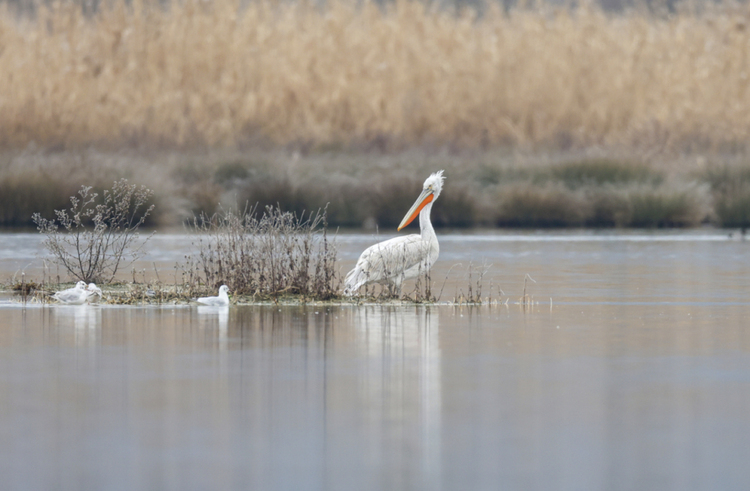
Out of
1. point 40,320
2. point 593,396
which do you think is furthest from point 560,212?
point 593,396

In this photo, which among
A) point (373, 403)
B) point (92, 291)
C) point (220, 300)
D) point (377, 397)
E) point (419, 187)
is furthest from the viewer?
point (419, 187)

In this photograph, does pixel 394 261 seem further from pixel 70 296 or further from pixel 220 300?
pixel 70 296

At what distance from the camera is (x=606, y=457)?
6.57 meters

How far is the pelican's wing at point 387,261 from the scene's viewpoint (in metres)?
13.6

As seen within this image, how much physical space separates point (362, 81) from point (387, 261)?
17.1 meters

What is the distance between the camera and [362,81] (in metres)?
30.3

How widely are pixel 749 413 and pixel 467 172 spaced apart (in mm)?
20470

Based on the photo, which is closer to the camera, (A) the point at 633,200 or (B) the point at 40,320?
(B) the point at 40,320

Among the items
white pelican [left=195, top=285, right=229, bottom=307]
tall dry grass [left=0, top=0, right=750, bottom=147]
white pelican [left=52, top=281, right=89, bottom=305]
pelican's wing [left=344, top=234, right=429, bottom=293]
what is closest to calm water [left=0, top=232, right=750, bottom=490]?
white pelican [left=195, top=285, right=229, bottom=307]

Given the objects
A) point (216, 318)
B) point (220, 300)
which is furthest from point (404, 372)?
point (220, 300)

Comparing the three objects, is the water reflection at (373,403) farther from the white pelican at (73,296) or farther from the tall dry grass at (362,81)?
the tall dry grass at (362,81)

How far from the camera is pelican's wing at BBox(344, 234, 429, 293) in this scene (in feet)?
44.5

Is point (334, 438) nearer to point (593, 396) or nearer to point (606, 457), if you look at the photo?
point (606, 457)

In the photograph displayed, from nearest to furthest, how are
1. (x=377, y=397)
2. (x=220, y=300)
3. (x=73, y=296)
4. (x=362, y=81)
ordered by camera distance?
(x=377, y=397) → (x=220, y=300) → (x=73, y=296) → (x=362, y=81)
